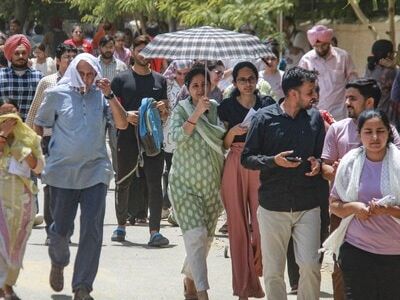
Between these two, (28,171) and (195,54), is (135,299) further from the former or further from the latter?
(195,54)

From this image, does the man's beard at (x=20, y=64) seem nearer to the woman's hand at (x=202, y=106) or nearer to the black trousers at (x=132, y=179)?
the black trousers at (x=132, y=179)

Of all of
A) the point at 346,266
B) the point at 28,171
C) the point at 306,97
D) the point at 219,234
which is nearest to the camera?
the point at 346,266

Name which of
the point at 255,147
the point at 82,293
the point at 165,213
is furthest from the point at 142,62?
the point at 255,147

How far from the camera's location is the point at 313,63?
13.8 metres

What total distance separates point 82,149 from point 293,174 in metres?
1.70

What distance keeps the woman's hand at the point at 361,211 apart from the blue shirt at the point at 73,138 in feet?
8.00

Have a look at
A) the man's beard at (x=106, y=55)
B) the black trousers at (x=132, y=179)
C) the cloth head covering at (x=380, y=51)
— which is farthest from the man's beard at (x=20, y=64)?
the cloth head covering at (x=380, y=51)

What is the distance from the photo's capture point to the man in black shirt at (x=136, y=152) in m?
12.0

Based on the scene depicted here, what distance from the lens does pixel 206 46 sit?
32.0ft

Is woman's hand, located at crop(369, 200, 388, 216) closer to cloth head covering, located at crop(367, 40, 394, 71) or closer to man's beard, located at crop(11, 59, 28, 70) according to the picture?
man's beard, located at crop(11, 59, 28, 70)

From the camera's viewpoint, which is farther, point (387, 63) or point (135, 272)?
point (387, 63)

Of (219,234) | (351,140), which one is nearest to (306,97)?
(351,140)

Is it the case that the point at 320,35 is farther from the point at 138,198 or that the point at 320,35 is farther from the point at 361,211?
the point at 361,211

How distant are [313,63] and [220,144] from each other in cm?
466
